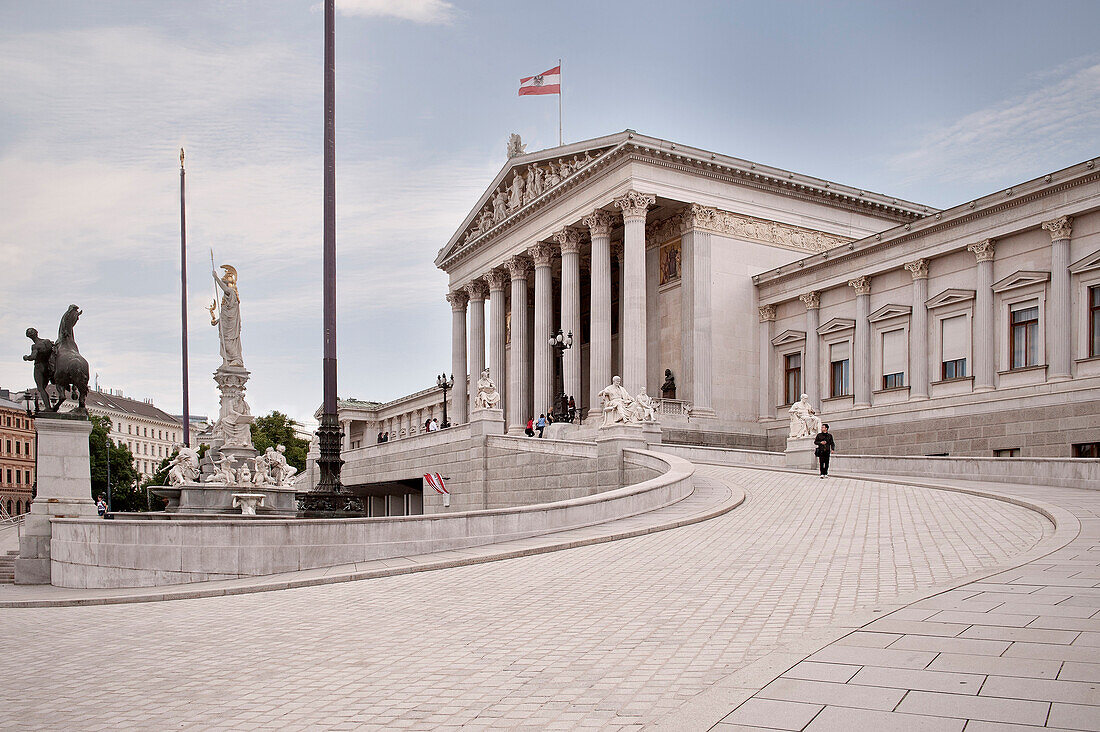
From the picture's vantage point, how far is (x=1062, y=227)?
3316cm

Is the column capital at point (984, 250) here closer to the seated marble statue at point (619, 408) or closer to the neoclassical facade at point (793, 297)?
the neoclassical facade at point (793, 297)

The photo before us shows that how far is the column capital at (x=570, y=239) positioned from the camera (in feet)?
168

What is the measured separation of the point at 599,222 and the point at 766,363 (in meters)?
10.7

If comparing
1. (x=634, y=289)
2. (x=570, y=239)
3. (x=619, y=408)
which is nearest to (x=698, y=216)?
(x=634, y=289)

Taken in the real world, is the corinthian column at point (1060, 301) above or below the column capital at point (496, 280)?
below

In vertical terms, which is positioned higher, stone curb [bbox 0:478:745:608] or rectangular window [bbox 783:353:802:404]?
rectangular window [bbox 783:353:802:404]

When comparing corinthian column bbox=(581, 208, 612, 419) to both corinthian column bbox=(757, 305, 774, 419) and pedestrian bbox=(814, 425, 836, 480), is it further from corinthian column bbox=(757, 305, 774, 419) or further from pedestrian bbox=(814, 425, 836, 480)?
pedestrian bbox=(814, 425, 836, 480)

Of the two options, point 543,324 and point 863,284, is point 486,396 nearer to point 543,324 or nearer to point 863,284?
point 543,324

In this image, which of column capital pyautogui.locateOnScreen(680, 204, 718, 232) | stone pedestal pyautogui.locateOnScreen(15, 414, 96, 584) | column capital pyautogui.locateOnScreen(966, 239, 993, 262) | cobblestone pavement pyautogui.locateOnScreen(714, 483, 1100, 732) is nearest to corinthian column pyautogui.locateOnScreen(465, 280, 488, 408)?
column capital pyautogui.locateOnScreen(680, 204, 718, 232)

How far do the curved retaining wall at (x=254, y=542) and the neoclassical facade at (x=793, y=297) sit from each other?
23881mm

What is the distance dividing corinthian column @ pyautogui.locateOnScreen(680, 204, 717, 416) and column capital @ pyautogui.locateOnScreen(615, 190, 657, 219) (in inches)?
94.5

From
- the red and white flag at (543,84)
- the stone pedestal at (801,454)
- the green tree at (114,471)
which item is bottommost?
the green tree at (114,471)

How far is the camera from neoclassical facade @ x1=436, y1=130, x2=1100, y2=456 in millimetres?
33906

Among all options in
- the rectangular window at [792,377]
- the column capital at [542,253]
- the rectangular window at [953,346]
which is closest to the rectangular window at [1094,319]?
the rectangular window at [953,346]
